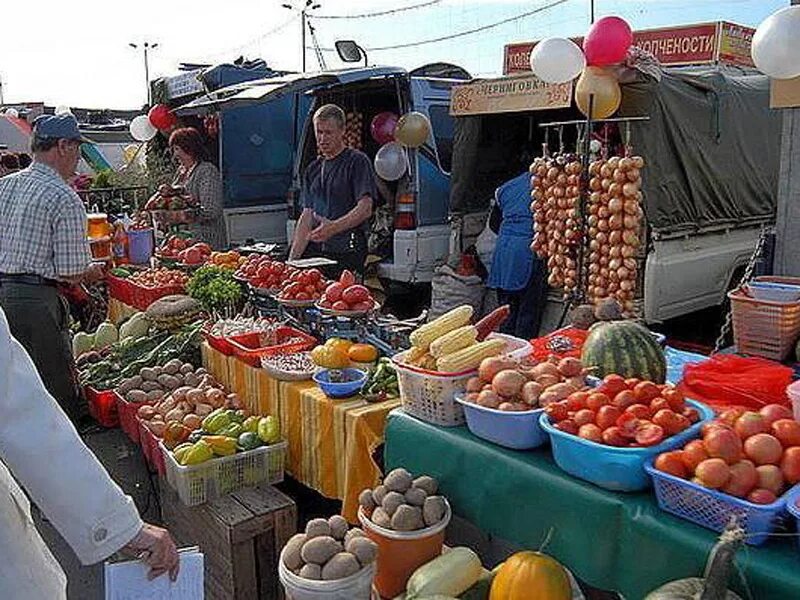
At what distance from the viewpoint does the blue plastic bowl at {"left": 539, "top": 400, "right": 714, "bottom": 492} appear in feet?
6.69

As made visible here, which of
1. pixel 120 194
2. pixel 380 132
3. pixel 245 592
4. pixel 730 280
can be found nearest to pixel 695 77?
pixel 730 280

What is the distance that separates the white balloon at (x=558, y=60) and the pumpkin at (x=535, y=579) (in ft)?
13.8

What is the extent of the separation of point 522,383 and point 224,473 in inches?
66.4

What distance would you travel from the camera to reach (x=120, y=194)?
11.3m

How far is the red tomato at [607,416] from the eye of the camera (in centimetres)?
213

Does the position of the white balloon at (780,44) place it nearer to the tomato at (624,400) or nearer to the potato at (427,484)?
the tomato at (624,400)

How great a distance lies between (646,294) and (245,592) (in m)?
4.01

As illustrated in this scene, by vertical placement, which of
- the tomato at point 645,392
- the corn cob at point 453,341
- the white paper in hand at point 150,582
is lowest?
the white paper in hand at point 150,582

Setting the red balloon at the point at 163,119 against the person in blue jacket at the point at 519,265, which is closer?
the person in blue jacket at the point at 519,265

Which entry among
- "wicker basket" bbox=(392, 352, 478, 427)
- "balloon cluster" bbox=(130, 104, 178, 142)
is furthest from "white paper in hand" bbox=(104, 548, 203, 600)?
"balloon cluster" bbox=(130, 104, 178, 142)

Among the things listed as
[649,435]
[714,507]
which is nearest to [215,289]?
[649,435]

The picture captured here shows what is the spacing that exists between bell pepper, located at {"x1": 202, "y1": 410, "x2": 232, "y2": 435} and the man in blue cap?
4.37 ft

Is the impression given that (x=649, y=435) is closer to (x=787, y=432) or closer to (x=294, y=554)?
(x=787, y=432)

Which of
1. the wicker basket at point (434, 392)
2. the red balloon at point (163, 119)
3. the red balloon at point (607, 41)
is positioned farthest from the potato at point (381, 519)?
the red balloon at point (163, 119)
